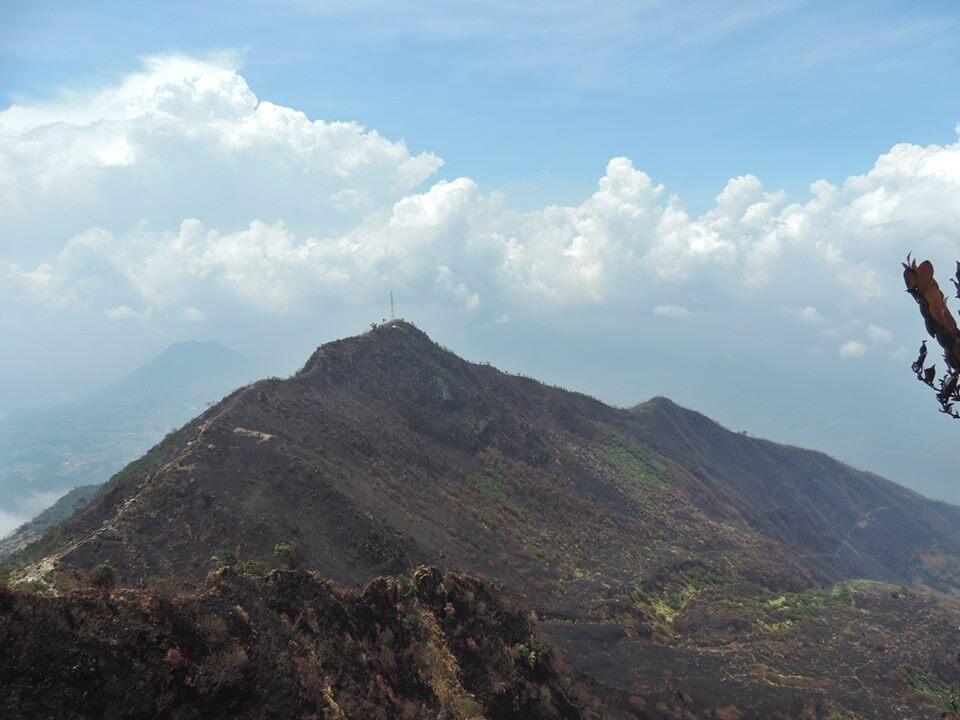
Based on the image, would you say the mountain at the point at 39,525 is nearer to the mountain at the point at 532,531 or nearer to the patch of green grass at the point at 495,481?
the mountain at the point at 532,531

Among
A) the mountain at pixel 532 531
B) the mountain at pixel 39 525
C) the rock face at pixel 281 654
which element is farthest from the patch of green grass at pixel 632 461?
the mountain at pixel 39 525

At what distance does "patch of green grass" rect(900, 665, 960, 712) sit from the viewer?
3712cm

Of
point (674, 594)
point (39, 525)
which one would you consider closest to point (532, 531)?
point (674, 594)

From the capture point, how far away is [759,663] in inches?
1478

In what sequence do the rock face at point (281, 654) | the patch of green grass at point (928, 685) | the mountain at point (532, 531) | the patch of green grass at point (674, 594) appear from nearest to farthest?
the rock face at point (281, 654) → the mountain at point (532, 531) → the patch of green grass at point (928, 685) → the patch of green grass at point (674, 594)

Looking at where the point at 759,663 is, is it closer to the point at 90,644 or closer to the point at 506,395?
the point at 90,644

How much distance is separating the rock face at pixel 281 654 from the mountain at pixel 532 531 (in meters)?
8.44

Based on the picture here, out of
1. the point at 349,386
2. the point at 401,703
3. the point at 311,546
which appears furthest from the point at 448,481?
the point at 401,703

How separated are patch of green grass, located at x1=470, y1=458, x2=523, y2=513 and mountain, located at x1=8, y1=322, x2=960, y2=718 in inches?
14.9

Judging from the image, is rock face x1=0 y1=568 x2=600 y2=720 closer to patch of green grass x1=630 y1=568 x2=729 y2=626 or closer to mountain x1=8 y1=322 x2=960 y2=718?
mountain x1=8 y1=322 x2=960 y2=718

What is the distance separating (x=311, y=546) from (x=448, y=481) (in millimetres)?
23567

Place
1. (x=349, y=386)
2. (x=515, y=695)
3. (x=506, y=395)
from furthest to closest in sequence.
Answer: (x=506, y=395)
(x=349, y=386)
(x=515, y=695)

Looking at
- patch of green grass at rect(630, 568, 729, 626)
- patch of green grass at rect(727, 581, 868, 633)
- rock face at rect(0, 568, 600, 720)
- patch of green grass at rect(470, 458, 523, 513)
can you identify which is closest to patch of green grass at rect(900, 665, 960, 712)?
patch of green grass at rect(727, 581, 868, 633)

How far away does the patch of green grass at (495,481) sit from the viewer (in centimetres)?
5800
